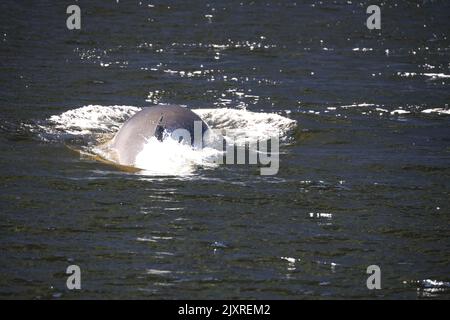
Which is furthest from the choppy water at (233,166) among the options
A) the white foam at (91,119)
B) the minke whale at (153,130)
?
the minke whale at (153,130)

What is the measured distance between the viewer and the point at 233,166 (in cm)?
A: 1238

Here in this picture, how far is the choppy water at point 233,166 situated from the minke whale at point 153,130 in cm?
35

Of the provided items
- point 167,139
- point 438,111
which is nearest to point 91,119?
point 167,139

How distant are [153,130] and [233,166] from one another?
41.4 inches

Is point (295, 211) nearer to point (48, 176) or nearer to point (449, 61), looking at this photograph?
point (48, 176)

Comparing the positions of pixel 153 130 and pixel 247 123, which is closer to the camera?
pixel 153 130

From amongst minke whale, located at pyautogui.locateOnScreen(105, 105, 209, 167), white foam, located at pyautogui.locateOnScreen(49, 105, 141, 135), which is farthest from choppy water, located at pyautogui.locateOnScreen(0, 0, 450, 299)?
minke whale, located at pyautogui.locateOnScreen(105, 105, 209, 167)

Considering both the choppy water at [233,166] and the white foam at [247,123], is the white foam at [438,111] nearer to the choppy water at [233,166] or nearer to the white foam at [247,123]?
the choppy water at [233,166]

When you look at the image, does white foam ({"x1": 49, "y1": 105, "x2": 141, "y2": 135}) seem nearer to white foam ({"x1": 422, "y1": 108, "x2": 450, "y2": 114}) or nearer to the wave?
the wave

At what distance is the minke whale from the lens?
39.9 ft

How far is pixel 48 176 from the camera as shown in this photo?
→ 11.8 m

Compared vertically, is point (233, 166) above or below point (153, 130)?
below

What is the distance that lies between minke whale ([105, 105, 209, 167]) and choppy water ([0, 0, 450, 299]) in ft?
1.16

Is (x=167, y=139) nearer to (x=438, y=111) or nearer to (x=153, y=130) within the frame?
(x=153, y=130)
